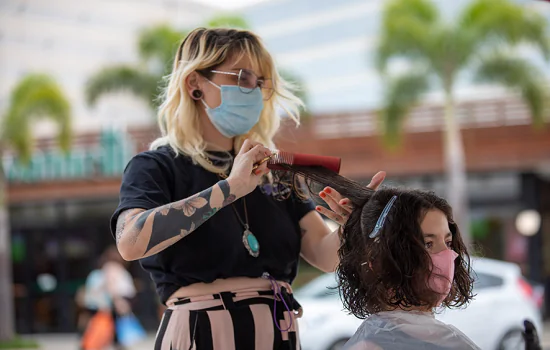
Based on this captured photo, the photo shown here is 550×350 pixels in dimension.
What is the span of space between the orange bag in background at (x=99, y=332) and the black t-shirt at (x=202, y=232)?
7.78 metres

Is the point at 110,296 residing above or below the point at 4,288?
above

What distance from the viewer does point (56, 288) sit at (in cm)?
1908

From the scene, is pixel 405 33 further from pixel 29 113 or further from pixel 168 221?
pixel 168 221

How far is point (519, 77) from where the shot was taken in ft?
49.0

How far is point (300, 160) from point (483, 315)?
6.94 metres

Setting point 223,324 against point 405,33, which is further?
point 405,33

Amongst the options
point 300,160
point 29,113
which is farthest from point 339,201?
point 29,113

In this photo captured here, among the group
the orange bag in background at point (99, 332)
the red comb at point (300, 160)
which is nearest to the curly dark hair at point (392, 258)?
the red comb at point (300, 160)

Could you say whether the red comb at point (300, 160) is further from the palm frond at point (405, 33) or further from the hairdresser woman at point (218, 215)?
the palm frond at point (405, 33)

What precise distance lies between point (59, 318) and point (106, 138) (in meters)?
4.57

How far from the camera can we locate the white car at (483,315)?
27.4ft

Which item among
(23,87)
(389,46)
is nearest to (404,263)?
(389,46)

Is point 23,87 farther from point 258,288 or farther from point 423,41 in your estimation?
point 258,288

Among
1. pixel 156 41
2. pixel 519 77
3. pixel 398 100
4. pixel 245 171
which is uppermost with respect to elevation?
pixel 156 41
